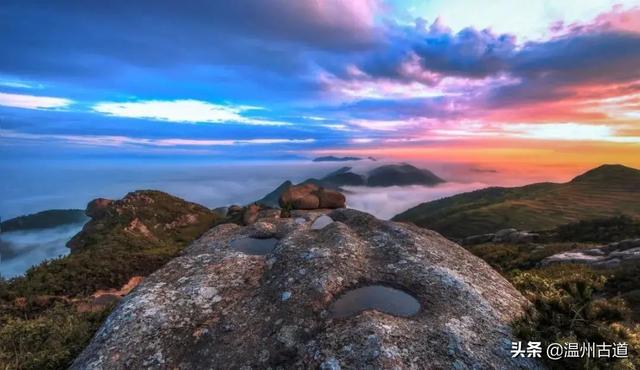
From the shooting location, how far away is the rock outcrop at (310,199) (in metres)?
68.0

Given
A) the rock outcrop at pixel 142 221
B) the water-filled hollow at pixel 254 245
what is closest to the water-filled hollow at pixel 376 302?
the water-filled hollow at pixel 254 245

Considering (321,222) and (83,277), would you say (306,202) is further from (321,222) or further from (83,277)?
(321,222)

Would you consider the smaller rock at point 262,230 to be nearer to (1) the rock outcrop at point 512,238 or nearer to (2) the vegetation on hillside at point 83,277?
(2) the vegetation on hillside at point 83,277

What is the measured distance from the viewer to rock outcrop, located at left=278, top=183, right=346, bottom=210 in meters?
68.0

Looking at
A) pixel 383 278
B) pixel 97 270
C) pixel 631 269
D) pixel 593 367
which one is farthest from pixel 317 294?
pixel 97 270

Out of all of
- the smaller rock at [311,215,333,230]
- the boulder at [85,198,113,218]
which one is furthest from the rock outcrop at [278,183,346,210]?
the boulder at [85,198,113,218]

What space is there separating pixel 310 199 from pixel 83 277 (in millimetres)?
37138

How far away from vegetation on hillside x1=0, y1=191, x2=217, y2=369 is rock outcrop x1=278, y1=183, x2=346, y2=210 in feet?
73.5

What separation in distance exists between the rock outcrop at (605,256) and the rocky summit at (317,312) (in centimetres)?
4080

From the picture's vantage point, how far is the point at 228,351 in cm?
1355

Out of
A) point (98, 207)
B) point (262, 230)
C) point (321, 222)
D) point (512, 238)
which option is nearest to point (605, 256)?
point (321, 222)

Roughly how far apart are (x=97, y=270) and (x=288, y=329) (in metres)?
47.4

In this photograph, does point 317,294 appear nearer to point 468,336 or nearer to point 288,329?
point 288,329

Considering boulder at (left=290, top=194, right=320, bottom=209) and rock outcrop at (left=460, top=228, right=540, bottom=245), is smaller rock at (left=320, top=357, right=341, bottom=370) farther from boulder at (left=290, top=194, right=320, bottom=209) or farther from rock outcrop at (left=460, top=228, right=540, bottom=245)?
rock outcrop at (left=460, top=228, right=540, bottom=245)
